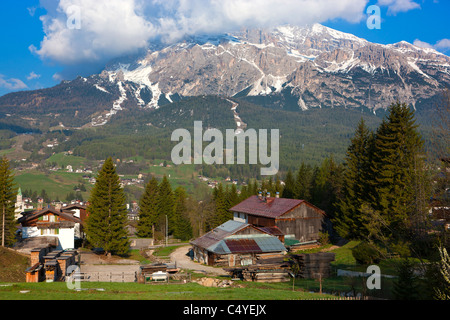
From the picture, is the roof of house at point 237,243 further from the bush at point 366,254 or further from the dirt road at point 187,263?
the bush at point 366,254

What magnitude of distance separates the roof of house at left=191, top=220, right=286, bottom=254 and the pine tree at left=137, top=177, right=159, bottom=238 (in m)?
24.2

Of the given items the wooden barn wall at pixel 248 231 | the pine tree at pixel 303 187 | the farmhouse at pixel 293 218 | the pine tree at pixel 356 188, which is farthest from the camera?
the pine tree at pixel 303 187

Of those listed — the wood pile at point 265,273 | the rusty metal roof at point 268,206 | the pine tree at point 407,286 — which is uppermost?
the rusty metal roof at point 268,206

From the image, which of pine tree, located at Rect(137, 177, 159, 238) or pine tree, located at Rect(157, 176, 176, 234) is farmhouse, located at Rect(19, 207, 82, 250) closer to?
pine tree, located at Rect(137, 177, 159, 238)

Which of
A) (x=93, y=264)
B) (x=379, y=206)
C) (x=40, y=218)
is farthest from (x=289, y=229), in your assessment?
(x=40, y=218)

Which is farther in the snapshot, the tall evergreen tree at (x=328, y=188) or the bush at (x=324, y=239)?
the tall evergreen tree at (x=328, y=188)

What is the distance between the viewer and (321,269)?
111 feet

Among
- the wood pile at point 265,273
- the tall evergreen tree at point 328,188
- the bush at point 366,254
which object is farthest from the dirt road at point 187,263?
the tall evergreen tree at point 328,188

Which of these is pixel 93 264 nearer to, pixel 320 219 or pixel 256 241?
pixel 256 241

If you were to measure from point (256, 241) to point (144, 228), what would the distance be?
32624mm

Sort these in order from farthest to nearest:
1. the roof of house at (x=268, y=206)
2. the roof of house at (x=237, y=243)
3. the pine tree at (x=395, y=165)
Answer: the roof of house at (x=268, y=206), the roof of house at (x=237, y=243), the pine tree at (x=395, y=165)

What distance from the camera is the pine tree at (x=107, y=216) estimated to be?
158 feet

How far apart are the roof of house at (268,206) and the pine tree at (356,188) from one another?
9.23 meters
